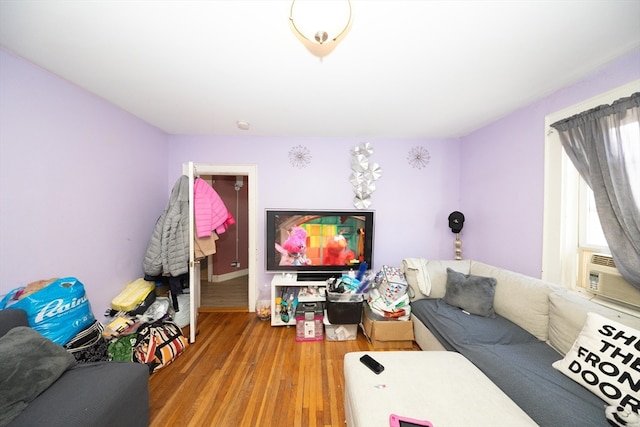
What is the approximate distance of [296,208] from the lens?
9.25 ft

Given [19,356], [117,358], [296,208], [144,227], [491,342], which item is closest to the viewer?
[19,356]

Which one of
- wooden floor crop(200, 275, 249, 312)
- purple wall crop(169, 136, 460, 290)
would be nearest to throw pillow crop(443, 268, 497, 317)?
purple wall crop(169, 136, 460, 290)

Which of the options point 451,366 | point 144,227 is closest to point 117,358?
point 144,227

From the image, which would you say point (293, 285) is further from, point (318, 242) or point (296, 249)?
point (318, 242)

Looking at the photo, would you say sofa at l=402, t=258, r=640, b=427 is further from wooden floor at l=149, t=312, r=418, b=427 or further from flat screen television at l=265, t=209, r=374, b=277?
wooden floor at l=149, t=312, r=418, b=427

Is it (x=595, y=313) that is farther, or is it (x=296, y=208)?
(x=296, y=208)

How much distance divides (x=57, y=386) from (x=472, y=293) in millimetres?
2966

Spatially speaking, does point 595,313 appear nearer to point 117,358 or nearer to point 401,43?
point 401,43

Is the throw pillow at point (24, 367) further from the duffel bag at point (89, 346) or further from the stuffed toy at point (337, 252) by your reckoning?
the stuffed toy at point (337, 252)

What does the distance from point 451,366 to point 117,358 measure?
253 cm

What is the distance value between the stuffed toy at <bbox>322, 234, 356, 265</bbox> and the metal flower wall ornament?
561 mm

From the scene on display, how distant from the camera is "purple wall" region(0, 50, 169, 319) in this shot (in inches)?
53.9

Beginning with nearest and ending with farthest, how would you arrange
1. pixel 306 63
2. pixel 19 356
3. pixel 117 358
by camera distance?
1. pixel 19 356
2. pixel 306 63
3. pixel 117 358

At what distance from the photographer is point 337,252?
8.66 feet
